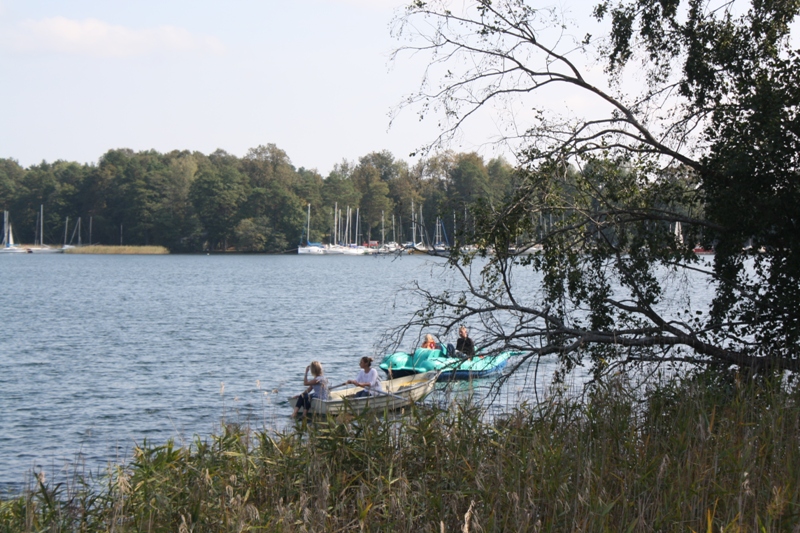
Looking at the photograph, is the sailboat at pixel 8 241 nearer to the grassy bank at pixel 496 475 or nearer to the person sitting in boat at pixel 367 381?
the person sitting in boat at pixel 367 381

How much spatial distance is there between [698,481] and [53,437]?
1202 cm

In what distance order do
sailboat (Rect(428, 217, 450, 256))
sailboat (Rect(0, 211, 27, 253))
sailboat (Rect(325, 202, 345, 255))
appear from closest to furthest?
sailboat (Rect(428, 217, 450, 256)) → sailboat (Rect(325, 202, 345, 255)) → sailboat (Rect(0, 211, 27, 253))

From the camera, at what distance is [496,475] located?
615 cm

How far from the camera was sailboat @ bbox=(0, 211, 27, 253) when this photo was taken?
402 ft

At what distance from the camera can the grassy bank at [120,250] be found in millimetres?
113062

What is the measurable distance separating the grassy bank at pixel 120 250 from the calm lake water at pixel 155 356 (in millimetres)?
51624

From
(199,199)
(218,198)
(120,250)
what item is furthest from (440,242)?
(120,250)

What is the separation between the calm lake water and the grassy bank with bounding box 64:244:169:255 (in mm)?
51624

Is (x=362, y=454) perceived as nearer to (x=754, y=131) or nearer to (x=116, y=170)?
(x=754, y=131)

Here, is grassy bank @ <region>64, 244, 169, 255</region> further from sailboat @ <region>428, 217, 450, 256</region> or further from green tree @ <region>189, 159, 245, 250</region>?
sailboat @ <region>428, 217, 450, 256</region>

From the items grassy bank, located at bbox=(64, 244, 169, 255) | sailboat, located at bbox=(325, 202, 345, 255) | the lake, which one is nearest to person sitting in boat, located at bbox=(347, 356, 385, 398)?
the lake

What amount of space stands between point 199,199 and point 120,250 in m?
17.3

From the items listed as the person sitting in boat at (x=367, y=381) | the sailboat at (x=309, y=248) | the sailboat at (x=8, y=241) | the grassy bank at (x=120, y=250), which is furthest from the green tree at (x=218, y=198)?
the person sitting in boat at (x=367, y=381)

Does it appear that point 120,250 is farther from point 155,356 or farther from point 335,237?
point 155,356
